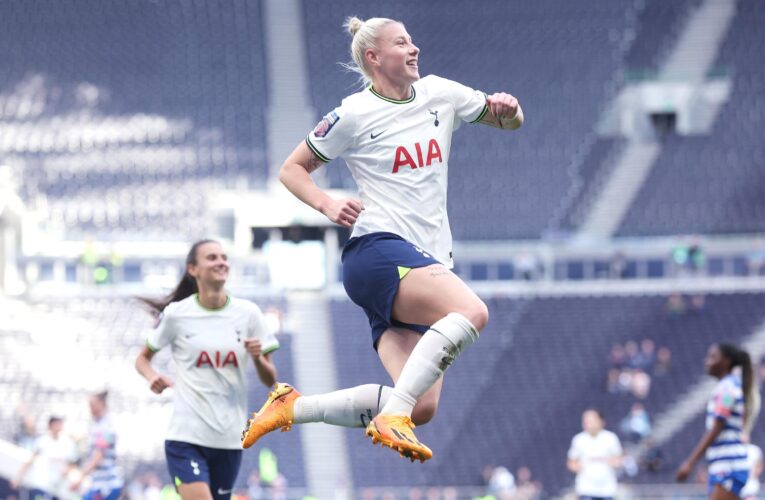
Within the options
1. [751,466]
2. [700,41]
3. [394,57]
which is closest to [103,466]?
[751,466]

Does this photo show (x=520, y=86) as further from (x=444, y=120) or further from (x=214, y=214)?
(x=444, y=120)

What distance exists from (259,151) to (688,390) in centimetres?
1168

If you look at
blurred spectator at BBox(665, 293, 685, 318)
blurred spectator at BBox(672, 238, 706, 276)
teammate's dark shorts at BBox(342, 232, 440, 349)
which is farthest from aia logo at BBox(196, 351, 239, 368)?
blurred spectator at BBox(672, 238, 706, 276)

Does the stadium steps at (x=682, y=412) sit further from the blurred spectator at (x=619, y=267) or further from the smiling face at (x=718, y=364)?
the smiling face at (x=718, y=364)

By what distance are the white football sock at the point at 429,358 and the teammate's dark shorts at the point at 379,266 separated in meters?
0.26

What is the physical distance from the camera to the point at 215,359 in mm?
7973

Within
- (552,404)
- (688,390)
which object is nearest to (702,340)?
(688,390)

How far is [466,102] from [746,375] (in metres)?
4.69

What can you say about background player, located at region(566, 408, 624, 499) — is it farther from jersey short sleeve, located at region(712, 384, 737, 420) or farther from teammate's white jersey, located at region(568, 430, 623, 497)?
jersey short sleeve, located at region(712, 384, 737, 420)

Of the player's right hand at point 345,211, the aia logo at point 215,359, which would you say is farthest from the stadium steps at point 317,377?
the player's right hand at point 345,211

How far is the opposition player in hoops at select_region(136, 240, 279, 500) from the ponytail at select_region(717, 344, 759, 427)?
3.69 m

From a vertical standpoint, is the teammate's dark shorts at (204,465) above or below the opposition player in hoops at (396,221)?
below

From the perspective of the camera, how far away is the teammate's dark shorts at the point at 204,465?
25.6ft

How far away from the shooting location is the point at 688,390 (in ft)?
84.7
